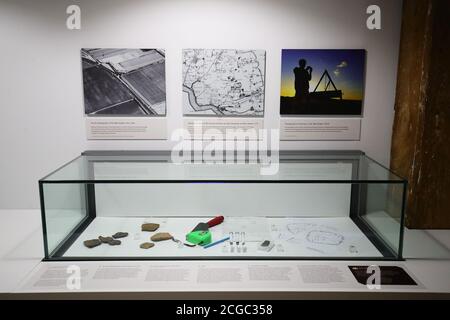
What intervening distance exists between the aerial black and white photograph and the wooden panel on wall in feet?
6.62

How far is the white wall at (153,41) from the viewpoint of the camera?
3.43 metres

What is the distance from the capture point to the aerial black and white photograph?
11.4 feet

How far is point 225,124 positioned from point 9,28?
1976 mm

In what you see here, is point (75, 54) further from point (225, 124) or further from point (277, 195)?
point (277, 195)

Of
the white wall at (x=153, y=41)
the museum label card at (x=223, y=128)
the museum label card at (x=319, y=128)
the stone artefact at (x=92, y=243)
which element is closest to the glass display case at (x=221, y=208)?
the stone artefact at (x=92, y=243)

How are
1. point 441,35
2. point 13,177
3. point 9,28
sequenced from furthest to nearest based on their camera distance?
point 13,177
point 9,28
point 441,35

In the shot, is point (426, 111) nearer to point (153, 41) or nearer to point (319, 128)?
point (319, 128)

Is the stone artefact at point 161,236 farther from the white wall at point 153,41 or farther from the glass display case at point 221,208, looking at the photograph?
the white wall at point 153,41

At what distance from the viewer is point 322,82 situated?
140 inches

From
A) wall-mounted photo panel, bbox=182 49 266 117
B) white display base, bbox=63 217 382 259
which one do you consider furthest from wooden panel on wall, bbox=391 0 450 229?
wall-mounted photo panel, bbox=182 49 266 117

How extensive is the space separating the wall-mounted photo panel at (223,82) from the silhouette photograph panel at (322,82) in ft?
0.74

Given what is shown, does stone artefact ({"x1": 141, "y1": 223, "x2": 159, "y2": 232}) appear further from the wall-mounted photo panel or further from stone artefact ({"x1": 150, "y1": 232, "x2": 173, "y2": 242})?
the wall-mounted photo panel

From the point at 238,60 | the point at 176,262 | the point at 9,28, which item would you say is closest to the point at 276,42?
the point at 238,60
